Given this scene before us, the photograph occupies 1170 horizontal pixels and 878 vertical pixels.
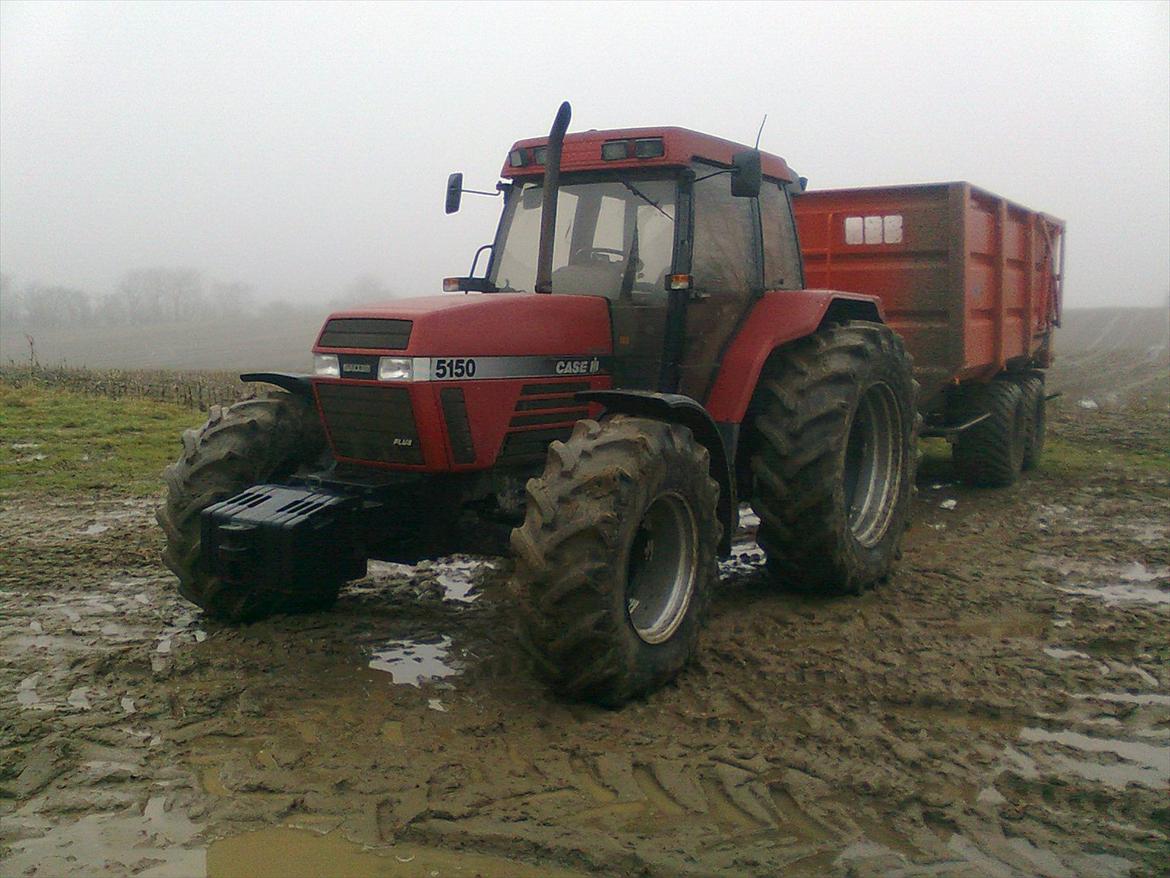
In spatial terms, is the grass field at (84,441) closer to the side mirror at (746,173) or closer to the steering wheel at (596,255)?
the steering wheel at (596,255)

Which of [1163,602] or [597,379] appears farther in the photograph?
[1163,602]

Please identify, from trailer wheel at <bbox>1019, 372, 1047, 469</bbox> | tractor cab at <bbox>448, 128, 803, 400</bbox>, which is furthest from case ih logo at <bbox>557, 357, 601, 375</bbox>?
trailer wheel at <bbox>1019, 372, 1047, 469</bbox>

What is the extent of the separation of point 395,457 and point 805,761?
2.13 metres

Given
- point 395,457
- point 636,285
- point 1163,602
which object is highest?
point 636,285

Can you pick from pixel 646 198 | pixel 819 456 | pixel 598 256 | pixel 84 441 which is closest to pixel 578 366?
pixel 598 256

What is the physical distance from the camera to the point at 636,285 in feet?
17.8

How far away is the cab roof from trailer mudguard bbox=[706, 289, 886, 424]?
79 centimetres

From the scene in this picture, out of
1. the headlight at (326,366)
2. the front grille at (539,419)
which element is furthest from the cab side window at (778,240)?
the headlight at (326,366)

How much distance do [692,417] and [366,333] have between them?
57.7 inches

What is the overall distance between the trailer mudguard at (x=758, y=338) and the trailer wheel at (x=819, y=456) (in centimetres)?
14

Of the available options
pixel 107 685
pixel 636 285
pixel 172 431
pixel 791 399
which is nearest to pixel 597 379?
pixel 636 285

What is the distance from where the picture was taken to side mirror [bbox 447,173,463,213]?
19.5 ft

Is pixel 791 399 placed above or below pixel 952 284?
below

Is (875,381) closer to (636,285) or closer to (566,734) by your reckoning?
(636,285)
